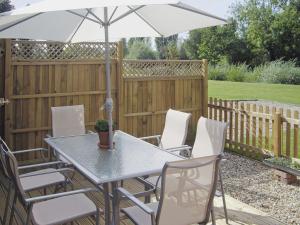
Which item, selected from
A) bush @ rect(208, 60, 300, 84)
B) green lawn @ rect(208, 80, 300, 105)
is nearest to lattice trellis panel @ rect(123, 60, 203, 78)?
green lawn @ rect(208, 80, 300, 105)

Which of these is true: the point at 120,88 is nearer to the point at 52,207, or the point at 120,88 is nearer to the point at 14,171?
the point at 52,207

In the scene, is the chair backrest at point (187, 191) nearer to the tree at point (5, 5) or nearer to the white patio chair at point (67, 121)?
the white patio chair at point (67, 121)

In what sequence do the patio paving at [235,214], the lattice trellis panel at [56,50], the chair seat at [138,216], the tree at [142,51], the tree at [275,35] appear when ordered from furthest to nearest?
the tree at [142,51], the tree at [275,35], the lattice trellis panel at [56,50], the patio paving at [235,214], the chair seat at [138,216]

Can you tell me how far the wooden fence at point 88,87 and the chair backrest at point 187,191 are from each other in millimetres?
3791

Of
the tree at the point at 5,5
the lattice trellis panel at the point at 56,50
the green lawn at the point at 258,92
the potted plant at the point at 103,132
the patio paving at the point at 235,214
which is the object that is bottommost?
the patio paving at the point at 235,214

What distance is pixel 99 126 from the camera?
3574 millimetres

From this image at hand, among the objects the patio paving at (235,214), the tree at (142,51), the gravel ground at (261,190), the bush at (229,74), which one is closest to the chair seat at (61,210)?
the patio paving at (235,214)

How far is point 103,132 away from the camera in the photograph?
364 centimetres

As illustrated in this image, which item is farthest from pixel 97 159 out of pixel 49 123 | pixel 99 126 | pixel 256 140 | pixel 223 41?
pixel 223 41

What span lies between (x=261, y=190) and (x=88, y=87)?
317cm

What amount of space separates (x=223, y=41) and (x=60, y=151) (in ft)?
93.6

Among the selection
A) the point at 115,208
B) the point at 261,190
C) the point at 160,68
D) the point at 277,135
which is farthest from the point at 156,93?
the point at 115,208

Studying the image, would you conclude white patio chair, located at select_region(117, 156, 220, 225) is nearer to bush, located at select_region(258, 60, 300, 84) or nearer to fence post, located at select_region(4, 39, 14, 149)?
fence post, located at select_region(4, 39, 14, 149)

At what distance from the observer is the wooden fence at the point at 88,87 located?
5.49m
